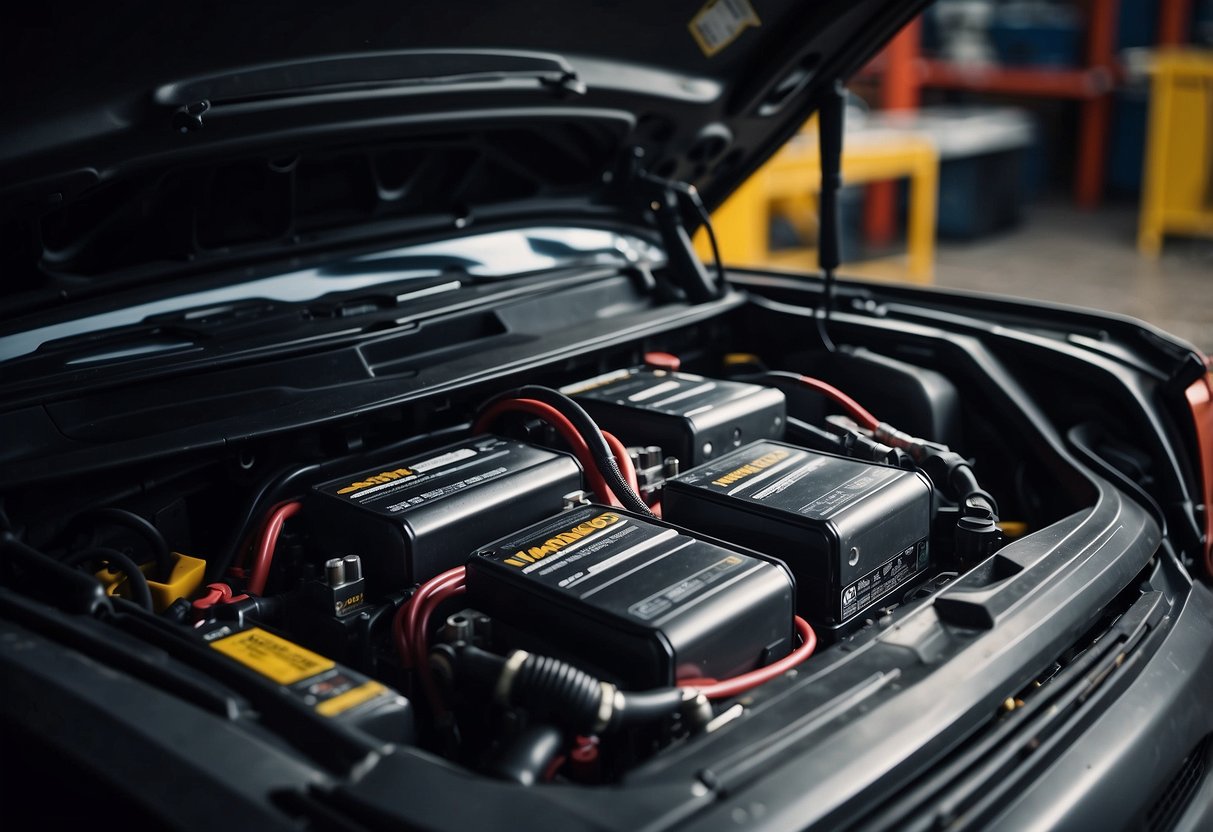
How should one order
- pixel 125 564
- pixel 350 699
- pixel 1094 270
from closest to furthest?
pixel 350 699
pixel 125 564
pixel 1094 270

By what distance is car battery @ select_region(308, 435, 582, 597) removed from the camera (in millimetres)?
1323

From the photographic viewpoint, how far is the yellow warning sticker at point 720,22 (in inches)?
71.0

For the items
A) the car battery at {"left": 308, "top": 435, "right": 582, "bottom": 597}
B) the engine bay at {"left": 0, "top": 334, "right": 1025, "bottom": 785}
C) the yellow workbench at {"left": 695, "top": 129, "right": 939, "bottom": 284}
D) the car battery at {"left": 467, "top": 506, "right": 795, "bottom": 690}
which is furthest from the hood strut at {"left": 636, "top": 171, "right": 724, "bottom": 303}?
the yellow workbench at {"left": 695, "top": 129, "right": 939, "bottom": 284}

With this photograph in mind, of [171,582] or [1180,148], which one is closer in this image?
[171,582]

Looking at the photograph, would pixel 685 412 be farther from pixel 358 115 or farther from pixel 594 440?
pixel 358 115

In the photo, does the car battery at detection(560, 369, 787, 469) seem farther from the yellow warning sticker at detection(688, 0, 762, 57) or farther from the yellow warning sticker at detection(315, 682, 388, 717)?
the yellow warning sticker at detection(315, 682, 388, 717)

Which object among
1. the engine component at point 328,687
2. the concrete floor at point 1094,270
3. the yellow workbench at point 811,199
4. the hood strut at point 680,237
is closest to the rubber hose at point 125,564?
the engine component at point 328,687

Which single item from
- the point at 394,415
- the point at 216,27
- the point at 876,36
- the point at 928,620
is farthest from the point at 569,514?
the point at 876,36

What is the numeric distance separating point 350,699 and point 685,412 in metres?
0.76

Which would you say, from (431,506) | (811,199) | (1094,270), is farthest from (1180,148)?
(431,506)

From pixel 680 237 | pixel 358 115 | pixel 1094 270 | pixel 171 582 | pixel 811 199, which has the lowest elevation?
pixel 1094 270

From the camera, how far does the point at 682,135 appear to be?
82.0 inches

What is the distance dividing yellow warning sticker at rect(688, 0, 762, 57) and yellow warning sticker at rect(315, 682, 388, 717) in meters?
1.20

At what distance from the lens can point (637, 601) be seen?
45.7 inches
